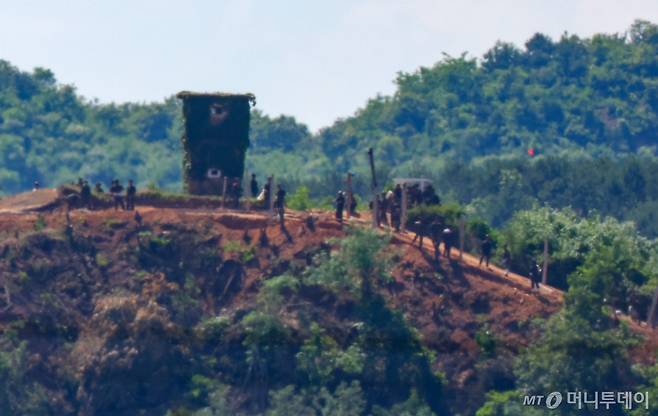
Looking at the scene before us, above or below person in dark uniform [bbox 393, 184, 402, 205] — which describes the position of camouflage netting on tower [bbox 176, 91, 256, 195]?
above

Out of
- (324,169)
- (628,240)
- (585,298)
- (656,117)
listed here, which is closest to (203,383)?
(585,298)

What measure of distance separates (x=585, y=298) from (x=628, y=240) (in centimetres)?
999

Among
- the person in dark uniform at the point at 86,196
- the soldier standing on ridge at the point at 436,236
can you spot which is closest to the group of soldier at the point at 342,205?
the soldier standing on ridge at the point at 436,236

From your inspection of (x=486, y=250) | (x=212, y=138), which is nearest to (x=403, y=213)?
(x=486, y=250)

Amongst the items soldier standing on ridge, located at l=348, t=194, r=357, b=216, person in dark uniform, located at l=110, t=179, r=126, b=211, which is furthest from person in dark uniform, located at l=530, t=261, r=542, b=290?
person in dark uniform, located at l=110, t=179, r=126, b=211

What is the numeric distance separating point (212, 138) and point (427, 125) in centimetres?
7638

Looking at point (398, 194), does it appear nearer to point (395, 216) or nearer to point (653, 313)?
point (395, 216)

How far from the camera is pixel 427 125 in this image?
14050cm

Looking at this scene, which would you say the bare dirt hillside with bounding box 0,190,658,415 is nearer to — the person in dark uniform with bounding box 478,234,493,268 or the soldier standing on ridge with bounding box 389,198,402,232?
the person in dark uniform with bounding box 478,234,493,268

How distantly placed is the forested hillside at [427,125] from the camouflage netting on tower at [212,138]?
47.4 metres

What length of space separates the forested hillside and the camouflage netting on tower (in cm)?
4742

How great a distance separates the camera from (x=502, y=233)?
62594 mm

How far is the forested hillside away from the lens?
128 m

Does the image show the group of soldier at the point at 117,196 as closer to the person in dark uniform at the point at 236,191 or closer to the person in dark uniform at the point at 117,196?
the person in dark uniform at the point at 117,196
